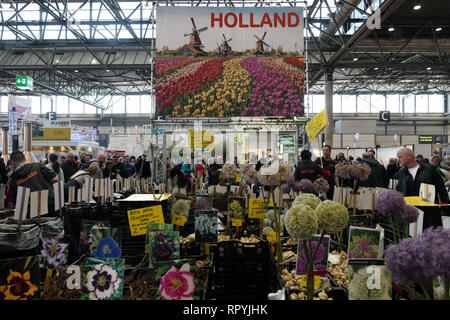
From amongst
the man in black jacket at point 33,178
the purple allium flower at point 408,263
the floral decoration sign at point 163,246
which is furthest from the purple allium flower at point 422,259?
the man in black jacket at point 33,178

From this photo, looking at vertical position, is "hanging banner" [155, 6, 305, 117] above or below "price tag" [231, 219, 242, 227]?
above

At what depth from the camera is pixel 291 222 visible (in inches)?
54.3

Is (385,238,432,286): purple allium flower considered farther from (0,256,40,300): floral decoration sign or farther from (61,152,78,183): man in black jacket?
(61,152,78,183): man in black jacket

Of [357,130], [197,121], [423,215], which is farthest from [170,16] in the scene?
[357,130]

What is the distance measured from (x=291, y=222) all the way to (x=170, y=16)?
508 cm

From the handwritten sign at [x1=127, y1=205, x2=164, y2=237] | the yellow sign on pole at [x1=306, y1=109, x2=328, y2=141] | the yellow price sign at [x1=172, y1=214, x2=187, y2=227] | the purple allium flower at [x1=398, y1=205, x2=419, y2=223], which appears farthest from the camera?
the yellow sign on pole at [x1=306, y1=109, x2=328, y2=141]

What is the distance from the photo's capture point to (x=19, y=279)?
1364 mm

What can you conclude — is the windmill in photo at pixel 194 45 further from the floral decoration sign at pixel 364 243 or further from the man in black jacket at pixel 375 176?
the floral decoration sign at pixel 364 243

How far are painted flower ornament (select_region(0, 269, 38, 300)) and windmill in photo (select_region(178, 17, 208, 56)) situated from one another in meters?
4.83

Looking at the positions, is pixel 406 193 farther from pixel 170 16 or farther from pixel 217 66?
pixel 170 16

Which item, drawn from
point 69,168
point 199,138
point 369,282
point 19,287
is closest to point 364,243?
point 369,282

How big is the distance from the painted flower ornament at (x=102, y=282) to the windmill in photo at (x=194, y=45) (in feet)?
15.6

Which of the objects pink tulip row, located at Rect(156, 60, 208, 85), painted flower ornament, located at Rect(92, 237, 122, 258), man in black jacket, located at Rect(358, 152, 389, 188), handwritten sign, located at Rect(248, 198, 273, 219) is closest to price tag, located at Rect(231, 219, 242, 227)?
handwritten sign, located at Rect(248, 198, 273, 219)

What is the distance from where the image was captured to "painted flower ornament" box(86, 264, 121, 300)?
4.66 ft
